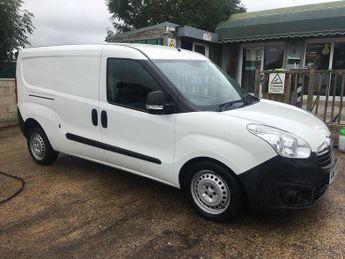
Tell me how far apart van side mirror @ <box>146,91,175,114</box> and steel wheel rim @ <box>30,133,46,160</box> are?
8.39 feet

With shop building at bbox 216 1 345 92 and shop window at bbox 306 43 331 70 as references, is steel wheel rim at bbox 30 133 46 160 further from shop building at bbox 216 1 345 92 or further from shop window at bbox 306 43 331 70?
shop window at bbox 306 43 331 70

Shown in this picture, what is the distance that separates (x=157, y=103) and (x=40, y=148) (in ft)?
9.19

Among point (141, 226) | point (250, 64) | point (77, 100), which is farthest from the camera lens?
point (250, 64)

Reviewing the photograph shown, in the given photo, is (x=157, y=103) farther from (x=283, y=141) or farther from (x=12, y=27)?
(x=12, y=27)

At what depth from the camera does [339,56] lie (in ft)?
38.0

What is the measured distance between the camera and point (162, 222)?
3744 mm

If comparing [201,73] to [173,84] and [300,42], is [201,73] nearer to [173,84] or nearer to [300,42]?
[173,84]

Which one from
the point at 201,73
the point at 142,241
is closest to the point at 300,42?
the point at 201,73

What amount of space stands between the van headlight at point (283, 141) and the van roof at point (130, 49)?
1561 mm

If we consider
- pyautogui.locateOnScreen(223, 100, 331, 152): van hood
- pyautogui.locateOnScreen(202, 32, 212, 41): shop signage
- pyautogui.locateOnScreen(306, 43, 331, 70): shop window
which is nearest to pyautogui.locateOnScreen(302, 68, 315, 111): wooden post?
pyautogui.locateOnScreen(223, 100, 331, 152): van hood

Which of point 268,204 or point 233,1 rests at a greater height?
point 233,1

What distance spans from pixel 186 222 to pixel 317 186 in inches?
53.4

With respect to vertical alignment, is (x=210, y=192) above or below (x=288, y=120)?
below

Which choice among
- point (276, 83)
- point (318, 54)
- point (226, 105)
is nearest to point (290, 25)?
point (318, 54)
